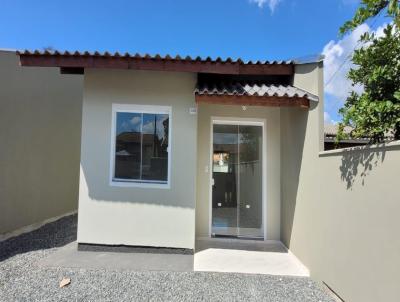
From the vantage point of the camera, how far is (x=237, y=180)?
8680 millimetres

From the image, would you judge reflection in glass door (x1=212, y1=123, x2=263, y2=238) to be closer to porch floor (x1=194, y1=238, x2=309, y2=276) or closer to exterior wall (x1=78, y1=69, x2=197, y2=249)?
porch floor (x1=194, y1=238, x2=309, y2=276)

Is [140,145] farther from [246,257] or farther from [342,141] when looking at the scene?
[342,141]

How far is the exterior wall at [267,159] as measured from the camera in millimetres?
8469

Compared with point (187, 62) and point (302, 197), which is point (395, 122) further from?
point (187, 62)

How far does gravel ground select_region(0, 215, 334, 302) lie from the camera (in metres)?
4.89

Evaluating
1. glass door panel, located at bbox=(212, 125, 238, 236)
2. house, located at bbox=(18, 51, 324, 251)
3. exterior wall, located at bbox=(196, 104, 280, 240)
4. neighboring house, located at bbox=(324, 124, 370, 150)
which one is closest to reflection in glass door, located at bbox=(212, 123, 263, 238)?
glass door panel, located at bbox=(212, 125, 238, 236)

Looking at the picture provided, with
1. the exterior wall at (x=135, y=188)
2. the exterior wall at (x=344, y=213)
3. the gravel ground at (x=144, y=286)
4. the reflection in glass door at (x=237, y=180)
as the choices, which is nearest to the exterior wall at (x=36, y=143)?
the gravel ground at (x=144, y=286)

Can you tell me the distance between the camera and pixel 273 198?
8.48 metres

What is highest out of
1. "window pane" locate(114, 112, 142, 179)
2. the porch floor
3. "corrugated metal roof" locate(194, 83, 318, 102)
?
"corrugated metal roof" locate(194, 83, 318, 102)

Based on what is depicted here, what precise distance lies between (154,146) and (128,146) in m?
0.70

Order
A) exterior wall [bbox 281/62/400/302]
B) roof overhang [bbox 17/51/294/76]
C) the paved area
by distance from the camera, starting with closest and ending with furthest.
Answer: exterior wall [bbox 281/62/400/302]
the paved area
roof overhang [bbox 17/51/294/76]

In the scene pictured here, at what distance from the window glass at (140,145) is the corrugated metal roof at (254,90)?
144cm

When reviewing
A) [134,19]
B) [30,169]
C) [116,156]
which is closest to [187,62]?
[116,156]

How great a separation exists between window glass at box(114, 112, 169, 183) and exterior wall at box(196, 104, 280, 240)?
164 centimetres
